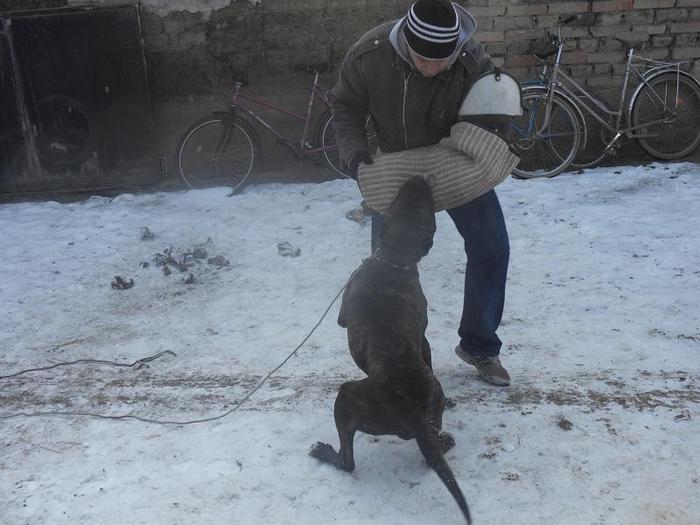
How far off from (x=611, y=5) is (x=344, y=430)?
21.4 feet

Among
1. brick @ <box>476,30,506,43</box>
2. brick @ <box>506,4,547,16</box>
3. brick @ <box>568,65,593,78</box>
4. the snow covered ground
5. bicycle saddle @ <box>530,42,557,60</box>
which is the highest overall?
brick @ <box>506,4,547,16</box>

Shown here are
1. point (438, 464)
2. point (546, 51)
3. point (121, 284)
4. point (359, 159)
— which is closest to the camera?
point (438, 464)

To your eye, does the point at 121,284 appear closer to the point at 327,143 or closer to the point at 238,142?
the point at 238,142

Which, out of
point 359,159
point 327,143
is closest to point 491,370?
point 359,159

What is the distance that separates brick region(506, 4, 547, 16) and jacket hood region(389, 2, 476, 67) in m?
4.63

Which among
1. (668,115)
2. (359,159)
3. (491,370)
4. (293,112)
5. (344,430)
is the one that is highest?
(359,159)

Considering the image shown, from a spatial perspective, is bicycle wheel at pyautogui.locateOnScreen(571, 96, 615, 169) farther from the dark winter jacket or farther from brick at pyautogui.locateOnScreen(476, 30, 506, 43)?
the dark winter jacket

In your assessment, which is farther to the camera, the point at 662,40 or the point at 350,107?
the point at 662,40

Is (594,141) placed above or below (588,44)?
below

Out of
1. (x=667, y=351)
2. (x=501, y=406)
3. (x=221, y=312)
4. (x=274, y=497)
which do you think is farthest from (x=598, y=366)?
(x=221, y=312)

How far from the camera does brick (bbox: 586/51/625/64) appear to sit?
7703 mm

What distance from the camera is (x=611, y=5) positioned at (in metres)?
7.58

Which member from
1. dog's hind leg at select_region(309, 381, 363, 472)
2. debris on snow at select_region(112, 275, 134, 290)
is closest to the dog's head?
dog's hind leg at select_region(309, 381, 363, 472)

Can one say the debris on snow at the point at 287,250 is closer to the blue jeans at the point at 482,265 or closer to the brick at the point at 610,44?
the blue jeans at the point at 482,265
